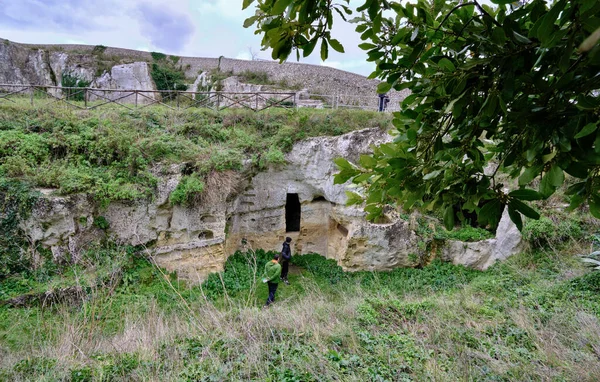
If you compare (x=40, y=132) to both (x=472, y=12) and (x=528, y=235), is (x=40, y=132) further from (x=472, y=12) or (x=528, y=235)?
(x=528, y=235)

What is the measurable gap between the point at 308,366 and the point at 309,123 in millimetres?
8390

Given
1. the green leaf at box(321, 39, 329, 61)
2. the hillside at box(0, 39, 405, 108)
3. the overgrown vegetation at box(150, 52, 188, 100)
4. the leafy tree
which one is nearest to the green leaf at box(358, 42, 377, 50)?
the leafy tree

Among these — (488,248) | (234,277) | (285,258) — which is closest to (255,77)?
(285,258)

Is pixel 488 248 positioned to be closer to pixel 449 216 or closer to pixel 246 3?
pixel 449 216

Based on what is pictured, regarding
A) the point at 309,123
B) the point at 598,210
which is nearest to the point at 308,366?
the point at 598,210

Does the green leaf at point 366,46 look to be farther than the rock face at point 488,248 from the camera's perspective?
No

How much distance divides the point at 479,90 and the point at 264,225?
30.1 ft

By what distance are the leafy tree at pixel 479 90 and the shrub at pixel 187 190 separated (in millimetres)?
6935

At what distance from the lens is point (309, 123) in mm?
10719

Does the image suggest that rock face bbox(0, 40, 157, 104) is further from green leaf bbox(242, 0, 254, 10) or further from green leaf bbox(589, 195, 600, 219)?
green leaf bbox(589, 195, 600, 219)

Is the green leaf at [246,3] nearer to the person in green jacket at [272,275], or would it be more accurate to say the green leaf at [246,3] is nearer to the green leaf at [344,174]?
the green leaf at [344,174]

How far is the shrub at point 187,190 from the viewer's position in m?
8.32

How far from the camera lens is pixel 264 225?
34.3 ft

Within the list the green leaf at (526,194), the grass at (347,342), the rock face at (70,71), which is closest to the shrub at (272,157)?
the grass at (347,342)
